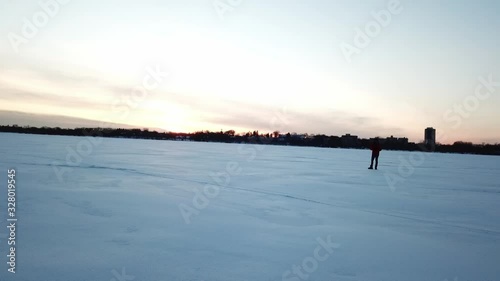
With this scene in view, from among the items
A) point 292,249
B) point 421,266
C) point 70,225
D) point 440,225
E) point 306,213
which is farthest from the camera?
point 306,213

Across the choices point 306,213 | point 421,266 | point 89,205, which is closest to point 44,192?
point 89,205

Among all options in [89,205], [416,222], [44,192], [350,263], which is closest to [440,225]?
[416,222]

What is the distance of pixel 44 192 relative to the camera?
262 inches

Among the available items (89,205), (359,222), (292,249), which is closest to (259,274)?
(292,249)

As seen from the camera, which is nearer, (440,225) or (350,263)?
(350,263)

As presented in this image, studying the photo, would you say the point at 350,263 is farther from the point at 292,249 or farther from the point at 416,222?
the point at 416,222

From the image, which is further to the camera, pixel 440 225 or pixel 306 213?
pixel 306 213

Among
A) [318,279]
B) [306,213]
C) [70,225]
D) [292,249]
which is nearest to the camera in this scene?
[318,279]

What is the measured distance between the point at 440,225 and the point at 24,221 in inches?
225

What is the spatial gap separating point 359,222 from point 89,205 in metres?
4.27

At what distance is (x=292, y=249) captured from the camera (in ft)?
12.0

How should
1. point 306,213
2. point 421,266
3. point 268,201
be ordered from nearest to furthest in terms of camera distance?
point 421,266 < point 306,213 < point 268,201

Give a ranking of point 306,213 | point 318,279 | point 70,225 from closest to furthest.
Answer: point 318,279 < point 70,225 < point 306,213

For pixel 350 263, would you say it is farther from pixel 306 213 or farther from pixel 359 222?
pixel 306 213
